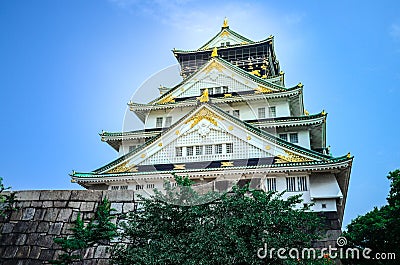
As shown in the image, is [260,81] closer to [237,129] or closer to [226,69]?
[226,69]

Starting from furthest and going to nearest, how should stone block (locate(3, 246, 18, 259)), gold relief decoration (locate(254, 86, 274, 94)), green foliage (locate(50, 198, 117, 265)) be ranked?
1. gold relief decoration (locate(254, 86, 274, 94))
2. stone block (locate(3, 246, 18, 259))
3. green foliage (locate(50, 198, 117, 265))

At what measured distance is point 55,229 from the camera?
1012cm

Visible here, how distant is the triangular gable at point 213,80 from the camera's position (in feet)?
85.3

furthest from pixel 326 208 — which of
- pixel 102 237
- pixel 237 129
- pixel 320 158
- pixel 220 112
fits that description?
pixel 102 237

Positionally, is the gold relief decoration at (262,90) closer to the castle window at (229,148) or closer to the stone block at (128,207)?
the castle window at (229,148)

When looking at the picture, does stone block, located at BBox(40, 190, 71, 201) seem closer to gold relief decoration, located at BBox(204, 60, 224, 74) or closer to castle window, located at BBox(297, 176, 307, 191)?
castle window, located at BBox(297, 176, 307, 191)

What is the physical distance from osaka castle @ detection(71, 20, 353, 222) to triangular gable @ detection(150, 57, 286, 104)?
73mm

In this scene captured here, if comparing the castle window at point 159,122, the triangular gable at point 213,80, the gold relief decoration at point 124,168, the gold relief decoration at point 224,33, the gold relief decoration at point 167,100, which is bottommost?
the gold relief decoration at point 124,168

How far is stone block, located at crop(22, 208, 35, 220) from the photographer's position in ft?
34.2

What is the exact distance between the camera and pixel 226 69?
87.0 ft

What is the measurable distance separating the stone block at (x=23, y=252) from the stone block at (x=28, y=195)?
4.63ft

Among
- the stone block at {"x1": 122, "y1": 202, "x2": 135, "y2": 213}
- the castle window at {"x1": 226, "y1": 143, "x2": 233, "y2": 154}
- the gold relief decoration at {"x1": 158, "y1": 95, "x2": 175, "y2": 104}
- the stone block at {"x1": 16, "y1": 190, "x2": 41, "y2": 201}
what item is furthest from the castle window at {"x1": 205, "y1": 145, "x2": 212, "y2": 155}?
the stone block at {"x1": 16, "y1": 190, "x2": 41, "y2": 201}

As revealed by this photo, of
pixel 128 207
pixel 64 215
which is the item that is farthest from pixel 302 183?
pixel 64 215

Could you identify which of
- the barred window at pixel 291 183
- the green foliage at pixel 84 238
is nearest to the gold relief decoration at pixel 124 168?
the barred window at pixel 291 183
